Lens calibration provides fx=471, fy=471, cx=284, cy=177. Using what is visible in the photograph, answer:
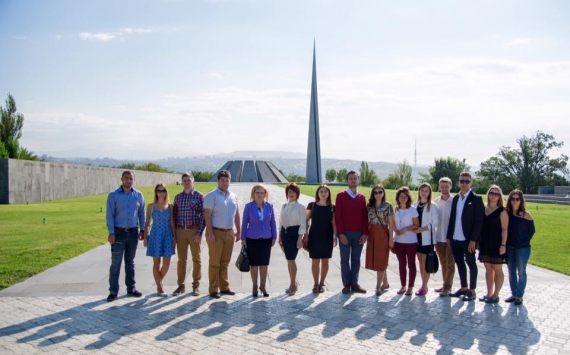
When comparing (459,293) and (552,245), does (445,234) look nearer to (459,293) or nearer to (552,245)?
(459,293)

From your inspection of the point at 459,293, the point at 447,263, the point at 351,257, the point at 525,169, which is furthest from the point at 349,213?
the point at 525,169

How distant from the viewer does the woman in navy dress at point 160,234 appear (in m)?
5.43

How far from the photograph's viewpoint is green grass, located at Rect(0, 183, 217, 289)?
679cm

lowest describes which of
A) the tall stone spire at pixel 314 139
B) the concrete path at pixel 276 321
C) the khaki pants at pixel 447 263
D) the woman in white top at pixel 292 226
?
the concrete path at pixel 276 321

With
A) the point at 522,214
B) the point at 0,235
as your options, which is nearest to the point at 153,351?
the point at 522,214

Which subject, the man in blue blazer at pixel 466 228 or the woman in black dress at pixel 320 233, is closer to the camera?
the man in blue blazer at pixel 466 228

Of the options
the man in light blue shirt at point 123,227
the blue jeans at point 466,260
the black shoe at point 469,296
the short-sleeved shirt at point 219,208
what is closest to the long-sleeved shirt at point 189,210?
the short-sleeved shirt at point 219,208

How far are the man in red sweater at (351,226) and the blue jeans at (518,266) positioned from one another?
1.61 metres

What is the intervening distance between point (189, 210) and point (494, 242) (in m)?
3.46

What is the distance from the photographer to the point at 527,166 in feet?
148

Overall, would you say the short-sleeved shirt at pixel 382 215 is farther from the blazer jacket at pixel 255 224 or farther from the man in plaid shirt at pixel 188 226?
the man in plaid shirt at pixel 188 226

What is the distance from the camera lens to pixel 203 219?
5.59 m

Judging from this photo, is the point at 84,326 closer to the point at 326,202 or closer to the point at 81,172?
the point at 326,202

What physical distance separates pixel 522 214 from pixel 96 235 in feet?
27.7
